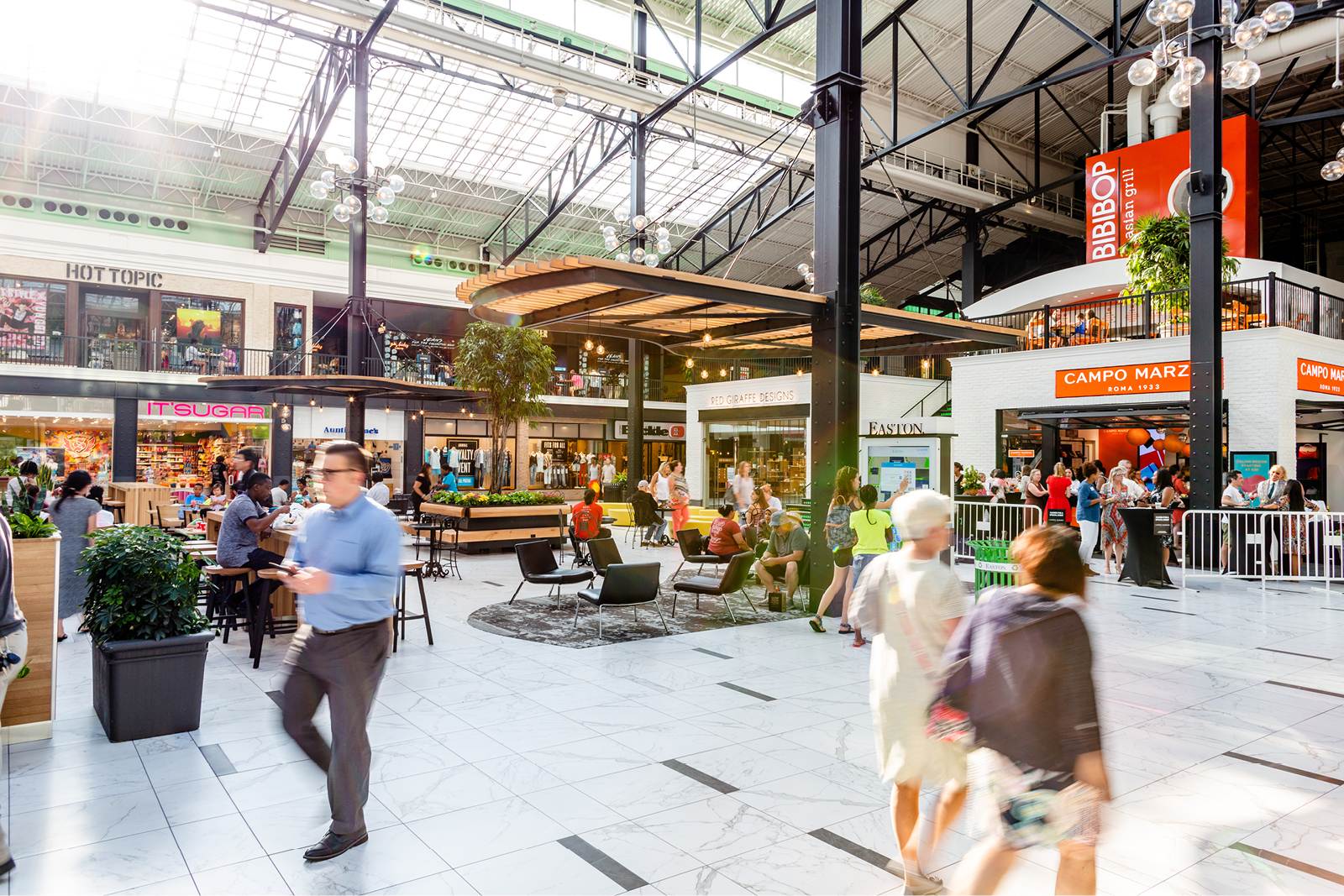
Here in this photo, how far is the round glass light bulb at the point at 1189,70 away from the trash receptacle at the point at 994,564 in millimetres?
5411

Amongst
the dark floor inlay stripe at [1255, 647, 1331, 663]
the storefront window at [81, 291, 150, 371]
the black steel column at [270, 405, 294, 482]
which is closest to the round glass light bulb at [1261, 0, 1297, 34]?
the dark floor inlay stripe at [1255, 647, 1331, 663]

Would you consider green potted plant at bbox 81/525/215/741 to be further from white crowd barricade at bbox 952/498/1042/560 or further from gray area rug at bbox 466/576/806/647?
white crowd barricade at bbox 952/498/1042/560

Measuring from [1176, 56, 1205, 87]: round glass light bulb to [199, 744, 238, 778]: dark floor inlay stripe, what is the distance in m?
10.4

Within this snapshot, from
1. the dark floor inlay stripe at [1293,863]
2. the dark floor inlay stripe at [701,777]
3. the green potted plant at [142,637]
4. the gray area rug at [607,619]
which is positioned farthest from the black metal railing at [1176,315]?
the green potted plant at [142,637]

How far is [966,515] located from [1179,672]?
23.0 feet

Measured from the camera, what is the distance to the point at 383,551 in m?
3.13

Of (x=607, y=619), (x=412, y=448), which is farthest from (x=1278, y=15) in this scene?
(x=412, y=448)

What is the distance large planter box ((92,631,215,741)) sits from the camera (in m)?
4.26

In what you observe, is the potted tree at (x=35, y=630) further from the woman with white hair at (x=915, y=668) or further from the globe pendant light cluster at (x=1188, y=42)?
the globe pendant light cluster at (x=1188, y=42)

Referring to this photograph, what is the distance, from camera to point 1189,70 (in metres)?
8.48

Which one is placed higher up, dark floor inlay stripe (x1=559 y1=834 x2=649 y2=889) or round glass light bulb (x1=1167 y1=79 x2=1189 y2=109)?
round glass light bulb (x1=1167 y1=79 x2=1189 y2=109)

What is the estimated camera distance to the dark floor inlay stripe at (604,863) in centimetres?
289

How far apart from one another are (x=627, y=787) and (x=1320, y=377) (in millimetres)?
14943

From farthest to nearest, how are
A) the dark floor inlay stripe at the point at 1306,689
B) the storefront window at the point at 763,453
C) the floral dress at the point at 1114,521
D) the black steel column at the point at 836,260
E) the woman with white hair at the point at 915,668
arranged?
the storefront window at the point at 763,453 < the floral dress at the point at 1114,521 < the black steel column at the point at 836,260 < the dark floor inlay stripe at the point at 1306,689 < the woman with white hair at the point at 915,668
